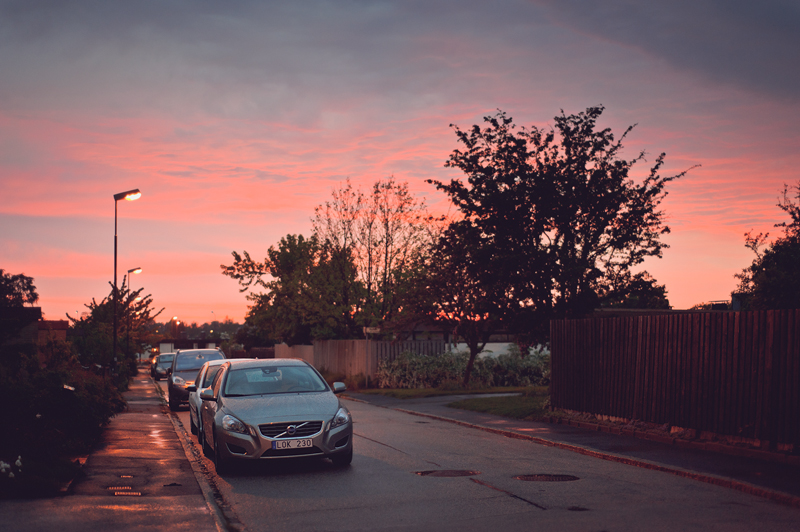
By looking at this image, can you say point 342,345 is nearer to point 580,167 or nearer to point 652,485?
point 580,167

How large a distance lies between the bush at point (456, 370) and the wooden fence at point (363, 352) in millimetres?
676

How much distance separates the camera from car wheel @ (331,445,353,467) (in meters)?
11.6

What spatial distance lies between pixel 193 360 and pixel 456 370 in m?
11.2

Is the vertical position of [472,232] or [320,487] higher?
[472,232]

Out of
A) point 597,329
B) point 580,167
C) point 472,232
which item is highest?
point 580,167

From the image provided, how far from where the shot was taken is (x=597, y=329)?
17.7 m

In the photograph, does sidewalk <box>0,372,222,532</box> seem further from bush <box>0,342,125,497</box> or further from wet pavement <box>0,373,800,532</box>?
bush <box>0,342,125,497</box>

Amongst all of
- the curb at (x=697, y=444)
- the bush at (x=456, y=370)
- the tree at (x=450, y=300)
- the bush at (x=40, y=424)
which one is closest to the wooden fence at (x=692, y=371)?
the curb at (x=697, y=444)

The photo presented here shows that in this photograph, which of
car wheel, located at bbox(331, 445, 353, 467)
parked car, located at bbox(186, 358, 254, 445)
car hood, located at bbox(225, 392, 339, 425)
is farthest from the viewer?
parked car, located at bbox(186, 358, 254, 445)

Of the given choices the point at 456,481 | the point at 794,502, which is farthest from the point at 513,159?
the point at 794,502

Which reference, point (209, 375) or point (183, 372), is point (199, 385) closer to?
point (209, 375)

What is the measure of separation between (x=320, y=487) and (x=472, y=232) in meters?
11.4

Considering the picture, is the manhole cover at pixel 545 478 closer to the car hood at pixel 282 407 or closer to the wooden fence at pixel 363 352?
the car hood at pixel 282 407

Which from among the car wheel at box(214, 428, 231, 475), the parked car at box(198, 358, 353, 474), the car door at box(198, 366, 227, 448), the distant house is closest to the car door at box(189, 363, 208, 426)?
the car door at box(198, 366, 227, 448)
